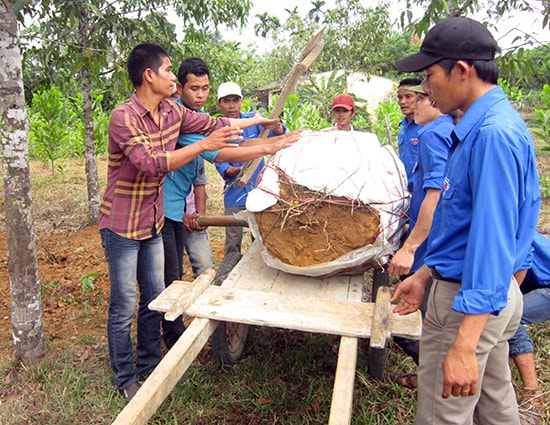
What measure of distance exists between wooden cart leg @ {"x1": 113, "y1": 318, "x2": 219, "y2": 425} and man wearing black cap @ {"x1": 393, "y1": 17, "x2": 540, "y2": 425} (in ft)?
Answer: 3.03

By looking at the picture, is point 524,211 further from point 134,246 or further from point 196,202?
point 196,202

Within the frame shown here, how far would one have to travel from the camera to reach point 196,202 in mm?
3648

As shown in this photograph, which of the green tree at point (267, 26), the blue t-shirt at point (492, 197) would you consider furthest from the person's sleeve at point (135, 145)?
the green tree at point (267, 26)

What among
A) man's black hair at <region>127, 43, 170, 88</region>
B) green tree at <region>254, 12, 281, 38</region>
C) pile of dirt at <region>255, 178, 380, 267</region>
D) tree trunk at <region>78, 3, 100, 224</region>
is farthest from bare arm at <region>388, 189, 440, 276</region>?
green tree at <region>254, 12, 281, 38</region>

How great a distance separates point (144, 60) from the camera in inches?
97.6

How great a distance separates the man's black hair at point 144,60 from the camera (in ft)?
8.14

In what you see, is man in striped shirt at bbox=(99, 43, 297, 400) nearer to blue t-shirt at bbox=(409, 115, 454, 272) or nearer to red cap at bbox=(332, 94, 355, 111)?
blue t-shirt at bbox=(409, 115, 454, 272)

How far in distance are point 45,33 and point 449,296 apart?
4.71m

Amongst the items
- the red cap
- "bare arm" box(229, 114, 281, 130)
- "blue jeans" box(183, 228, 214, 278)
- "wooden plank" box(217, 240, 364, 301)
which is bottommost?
"blue jeans" box(183, 228, 214, 278)

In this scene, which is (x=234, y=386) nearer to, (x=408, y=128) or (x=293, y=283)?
(x=293, y=283)

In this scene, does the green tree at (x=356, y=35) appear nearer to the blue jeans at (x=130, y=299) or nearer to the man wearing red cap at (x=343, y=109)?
the man wearing red cap at (x=343, y=109)

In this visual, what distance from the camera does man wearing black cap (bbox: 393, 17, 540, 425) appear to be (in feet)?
4.36

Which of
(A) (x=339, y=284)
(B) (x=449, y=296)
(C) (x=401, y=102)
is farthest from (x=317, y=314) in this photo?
(C) (x=401, y=102)

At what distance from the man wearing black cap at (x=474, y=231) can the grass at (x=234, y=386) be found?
97cm
